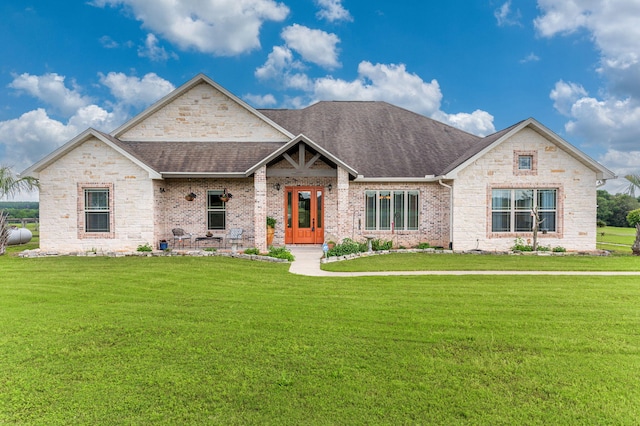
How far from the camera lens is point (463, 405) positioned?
3.42 m

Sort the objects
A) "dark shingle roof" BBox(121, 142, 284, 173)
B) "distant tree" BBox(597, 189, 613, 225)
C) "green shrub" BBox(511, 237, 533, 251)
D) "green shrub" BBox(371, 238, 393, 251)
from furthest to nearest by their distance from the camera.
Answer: "distant tree" BBox(597, 189, 613, 225) → "green shrub" BBox(371, 238, 393, 251) → "dark shingle roof" BBox(121, 142, 284, 173) → "green shrub" BBox(511, 237, 533, 251)

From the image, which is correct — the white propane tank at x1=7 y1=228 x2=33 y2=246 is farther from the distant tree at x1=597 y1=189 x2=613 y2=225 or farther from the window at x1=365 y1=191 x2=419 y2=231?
the distant tree at x1=597 y1=189 x2=613 y2=225

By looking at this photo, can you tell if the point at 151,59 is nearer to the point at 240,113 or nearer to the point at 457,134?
the point at 240,113

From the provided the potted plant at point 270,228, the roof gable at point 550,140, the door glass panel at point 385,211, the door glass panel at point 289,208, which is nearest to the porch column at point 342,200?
the door glass panel at point 385,211

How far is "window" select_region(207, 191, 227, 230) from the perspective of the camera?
1537cm

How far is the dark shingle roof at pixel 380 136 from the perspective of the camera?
53.5 feet

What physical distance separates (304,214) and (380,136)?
20.8 feet

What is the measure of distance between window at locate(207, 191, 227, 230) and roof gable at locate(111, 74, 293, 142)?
110 inches

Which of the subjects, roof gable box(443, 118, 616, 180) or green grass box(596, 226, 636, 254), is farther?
green grass box(596, 226, 636, 254)

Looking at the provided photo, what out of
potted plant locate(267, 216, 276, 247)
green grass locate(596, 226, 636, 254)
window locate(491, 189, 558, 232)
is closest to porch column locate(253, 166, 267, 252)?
potted plant locate(267, 216, 276, 247)

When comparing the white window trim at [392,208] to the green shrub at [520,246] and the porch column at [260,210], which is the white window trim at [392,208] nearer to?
the green shrub at [520,246]

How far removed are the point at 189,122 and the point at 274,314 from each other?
12869mm

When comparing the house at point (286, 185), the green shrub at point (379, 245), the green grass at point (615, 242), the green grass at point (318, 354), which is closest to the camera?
the green grass at point (318, 354)

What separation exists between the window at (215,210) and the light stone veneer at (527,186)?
392 inches
